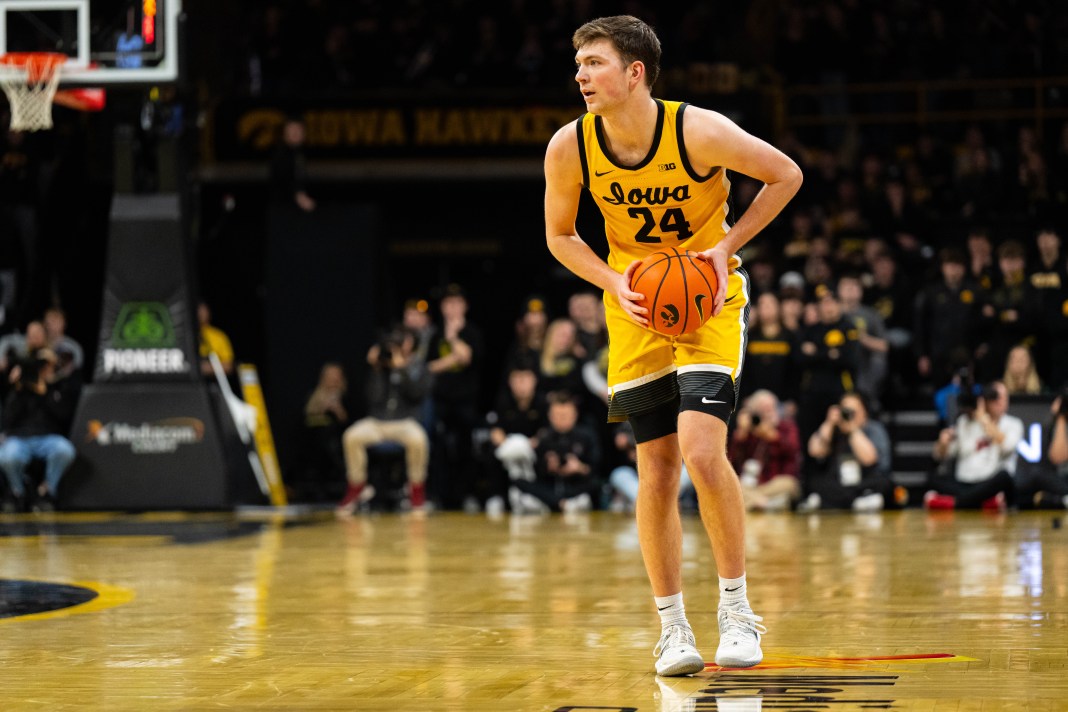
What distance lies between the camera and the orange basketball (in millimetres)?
5105

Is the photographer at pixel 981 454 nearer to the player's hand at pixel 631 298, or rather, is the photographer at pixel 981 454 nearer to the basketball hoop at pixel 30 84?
the basketball hoop at pixel 30 84

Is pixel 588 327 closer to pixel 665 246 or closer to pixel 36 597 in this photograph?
pixel 36 597

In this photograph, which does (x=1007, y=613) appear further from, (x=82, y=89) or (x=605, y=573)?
(x=82, y=89)

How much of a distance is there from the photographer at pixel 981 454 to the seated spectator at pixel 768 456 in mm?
1215

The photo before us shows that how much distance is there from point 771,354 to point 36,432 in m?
6.86

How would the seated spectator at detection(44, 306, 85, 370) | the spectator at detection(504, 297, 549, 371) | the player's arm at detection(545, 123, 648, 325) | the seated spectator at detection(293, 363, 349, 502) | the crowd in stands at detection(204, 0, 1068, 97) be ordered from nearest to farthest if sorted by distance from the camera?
the player's arm at detection(545, 123, 648, 325), the spectator at detection(504, 297, 549, 371), the seated spectator at detection(44, 306, 85, 370), the seated spectator at detection(293, 363, 349, 502), the crowd in stands at detection(204, 0, 1068, 97)

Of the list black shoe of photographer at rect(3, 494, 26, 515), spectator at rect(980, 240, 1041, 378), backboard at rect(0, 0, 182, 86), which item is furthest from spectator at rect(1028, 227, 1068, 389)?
black shoe of photographer at rect(3, 494, 26, 515)

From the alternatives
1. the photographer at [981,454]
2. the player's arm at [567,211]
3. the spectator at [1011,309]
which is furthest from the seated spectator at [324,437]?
the player's arm at [567,211]

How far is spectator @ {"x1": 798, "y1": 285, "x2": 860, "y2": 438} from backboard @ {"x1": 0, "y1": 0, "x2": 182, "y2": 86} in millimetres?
5992

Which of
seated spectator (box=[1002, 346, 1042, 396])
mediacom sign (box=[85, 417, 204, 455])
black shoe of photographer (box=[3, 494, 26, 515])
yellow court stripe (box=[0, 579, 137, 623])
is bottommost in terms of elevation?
black shoe of photographer (box=[3, 494, 26, 515])

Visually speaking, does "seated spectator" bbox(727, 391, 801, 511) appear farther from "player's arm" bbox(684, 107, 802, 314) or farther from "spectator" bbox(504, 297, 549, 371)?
"player's arm" bbox(684, 107, 802, 314)

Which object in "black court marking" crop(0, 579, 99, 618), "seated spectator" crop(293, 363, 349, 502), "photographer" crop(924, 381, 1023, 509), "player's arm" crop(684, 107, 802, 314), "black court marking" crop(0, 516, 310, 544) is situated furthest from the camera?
"seated spectator" crop(293, 363, 349, 502)

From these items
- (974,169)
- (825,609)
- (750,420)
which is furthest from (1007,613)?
(974,169)

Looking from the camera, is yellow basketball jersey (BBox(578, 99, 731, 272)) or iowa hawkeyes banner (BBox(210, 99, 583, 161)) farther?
iowa hawkeyes banner (BBox(210, 99, 583, 161))
